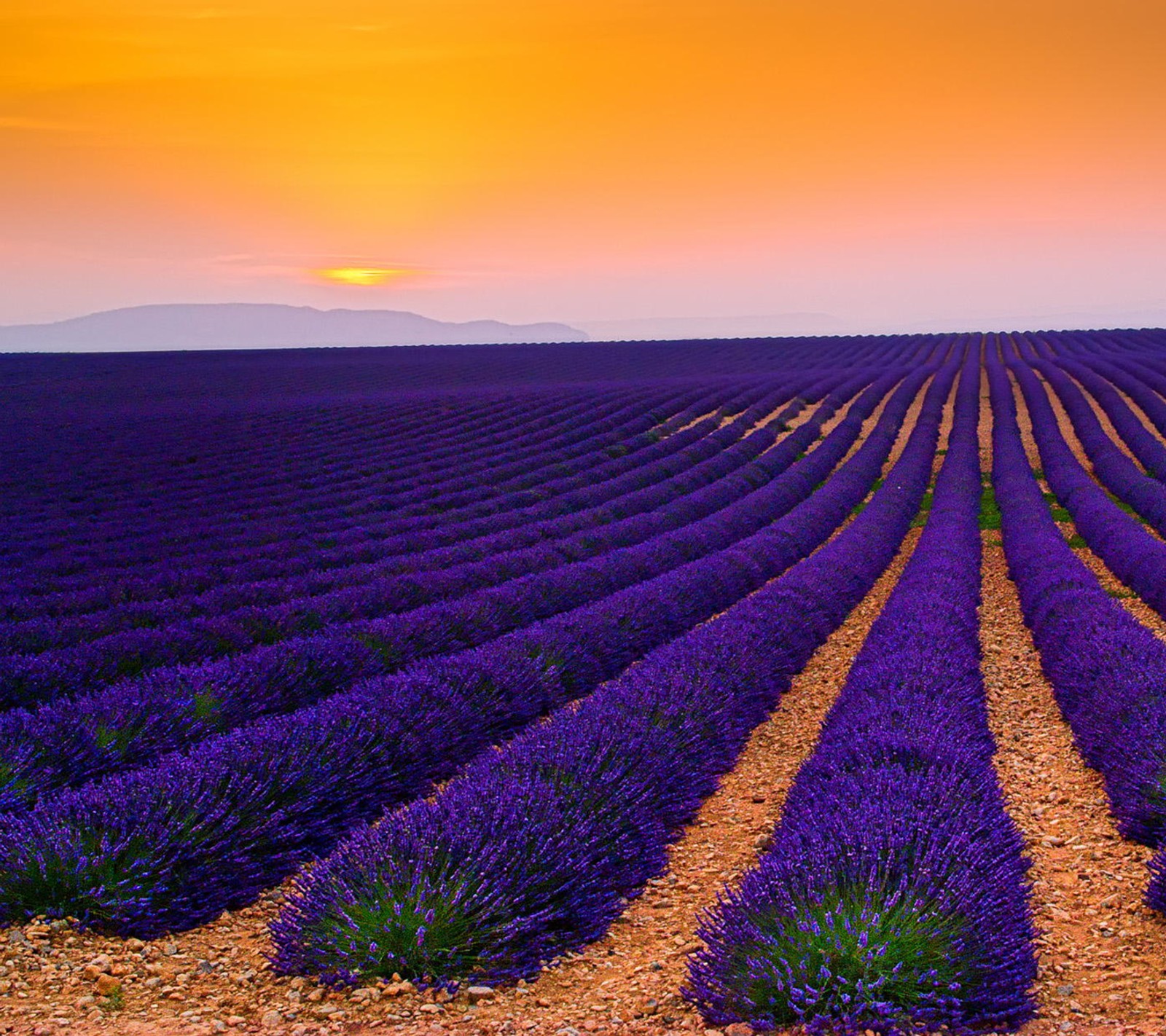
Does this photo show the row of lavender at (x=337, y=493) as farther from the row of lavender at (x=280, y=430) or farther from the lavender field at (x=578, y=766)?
the row of lavender at (x=280, y=430)

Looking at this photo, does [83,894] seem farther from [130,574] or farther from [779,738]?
[130,574]

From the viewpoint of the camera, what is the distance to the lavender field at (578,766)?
11.2ft

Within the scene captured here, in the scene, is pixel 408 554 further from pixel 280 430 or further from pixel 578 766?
pixel 280 430

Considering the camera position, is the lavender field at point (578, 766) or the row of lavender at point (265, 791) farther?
the row of lavender at point (265, 791)

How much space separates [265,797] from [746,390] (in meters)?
29.9

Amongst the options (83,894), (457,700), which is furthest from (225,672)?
(83,894)

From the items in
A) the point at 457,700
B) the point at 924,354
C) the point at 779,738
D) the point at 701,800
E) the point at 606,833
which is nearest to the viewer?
the point at 606,833

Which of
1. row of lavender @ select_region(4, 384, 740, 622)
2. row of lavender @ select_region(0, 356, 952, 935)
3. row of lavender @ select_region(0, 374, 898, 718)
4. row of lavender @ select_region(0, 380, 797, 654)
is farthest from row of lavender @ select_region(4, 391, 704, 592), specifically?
row of lavender @ select_region(0, 356, 952, 935)

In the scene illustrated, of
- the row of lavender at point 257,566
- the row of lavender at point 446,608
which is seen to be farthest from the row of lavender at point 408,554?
the row of lavender at point 446,608

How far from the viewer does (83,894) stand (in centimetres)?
394

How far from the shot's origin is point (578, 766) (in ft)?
16.1

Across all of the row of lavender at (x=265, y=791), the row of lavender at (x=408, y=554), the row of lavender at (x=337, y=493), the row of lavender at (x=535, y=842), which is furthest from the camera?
the row of lavender at (x=337, y=493)

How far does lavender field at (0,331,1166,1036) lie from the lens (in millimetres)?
3408

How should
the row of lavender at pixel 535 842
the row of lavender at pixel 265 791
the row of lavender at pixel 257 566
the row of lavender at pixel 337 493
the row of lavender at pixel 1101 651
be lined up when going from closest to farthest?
→ the row of lavender at pixel 535 842 → the row of lavender at pixel 265 791 → the row of lavender at pixel 1101 651 → the row of lavender at pixel 257 566 → the row of lavender at pixel 337 493
